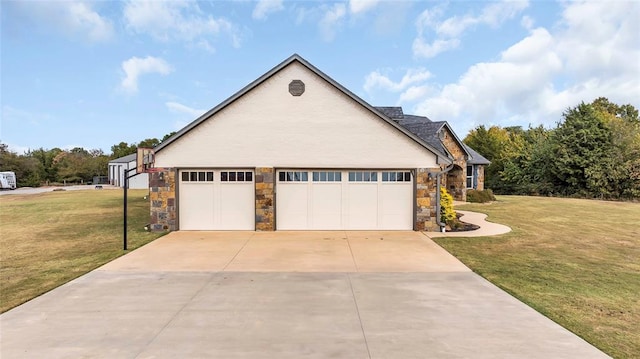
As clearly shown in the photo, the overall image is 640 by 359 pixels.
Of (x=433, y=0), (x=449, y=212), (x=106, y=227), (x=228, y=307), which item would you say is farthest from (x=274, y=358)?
(x=433, y=0)

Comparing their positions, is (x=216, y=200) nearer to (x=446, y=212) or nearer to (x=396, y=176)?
(x=396, y=176)

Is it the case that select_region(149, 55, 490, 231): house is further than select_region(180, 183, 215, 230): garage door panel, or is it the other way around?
select_region(180, 183, 215, 230): garage door panel

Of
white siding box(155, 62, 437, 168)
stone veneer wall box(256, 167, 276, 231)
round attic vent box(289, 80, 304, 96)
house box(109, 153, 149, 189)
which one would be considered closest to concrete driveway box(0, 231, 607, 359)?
stone veneer wall box(256, 167, 276, 231)

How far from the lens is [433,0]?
1753 centimetres

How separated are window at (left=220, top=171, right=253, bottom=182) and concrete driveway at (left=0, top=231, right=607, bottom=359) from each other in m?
5.37

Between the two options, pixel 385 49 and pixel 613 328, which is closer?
pixel 613 328

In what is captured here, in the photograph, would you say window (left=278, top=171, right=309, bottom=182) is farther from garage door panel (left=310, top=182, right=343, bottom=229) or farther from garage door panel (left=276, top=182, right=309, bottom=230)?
garage door panel (left=310, top=182, right=343, bottom=229)

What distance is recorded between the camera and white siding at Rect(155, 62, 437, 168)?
14.3 m

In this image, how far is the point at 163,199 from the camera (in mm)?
14500

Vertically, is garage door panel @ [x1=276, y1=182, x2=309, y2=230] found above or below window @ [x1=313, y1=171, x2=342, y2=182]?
below

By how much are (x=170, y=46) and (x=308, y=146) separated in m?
15.4

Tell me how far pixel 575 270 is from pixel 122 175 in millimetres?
48795

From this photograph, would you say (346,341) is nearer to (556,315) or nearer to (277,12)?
(556,315)

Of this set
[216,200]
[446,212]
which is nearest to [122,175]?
[216,200]
